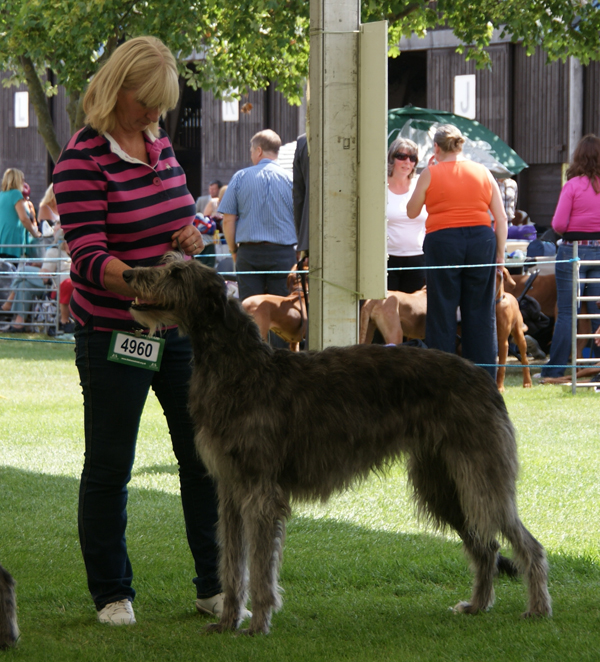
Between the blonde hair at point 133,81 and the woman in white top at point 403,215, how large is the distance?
17.8 ft

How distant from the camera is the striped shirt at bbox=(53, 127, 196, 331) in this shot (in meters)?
3.18

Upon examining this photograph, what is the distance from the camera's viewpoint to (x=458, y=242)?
751cm

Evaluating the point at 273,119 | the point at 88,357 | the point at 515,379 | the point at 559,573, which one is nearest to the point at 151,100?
the point at 88,357

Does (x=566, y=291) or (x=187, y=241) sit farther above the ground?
(x=187, y=241)

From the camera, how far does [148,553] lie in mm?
4336

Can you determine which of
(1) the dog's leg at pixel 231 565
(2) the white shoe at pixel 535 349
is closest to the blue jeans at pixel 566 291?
(2) the white shoe at pixel 535 349

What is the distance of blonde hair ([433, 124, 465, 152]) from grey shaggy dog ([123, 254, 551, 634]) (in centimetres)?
449

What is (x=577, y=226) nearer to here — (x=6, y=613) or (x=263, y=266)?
(x=263, y=266)

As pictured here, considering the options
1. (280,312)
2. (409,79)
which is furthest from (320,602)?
(409,79)

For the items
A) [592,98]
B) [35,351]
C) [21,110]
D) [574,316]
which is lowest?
[35,351]

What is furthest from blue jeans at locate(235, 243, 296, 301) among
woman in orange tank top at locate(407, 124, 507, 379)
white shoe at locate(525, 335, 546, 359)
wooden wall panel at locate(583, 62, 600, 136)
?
wooden wall panel at locate(583, 62, 600, 136)

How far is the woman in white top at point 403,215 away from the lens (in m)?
8.58

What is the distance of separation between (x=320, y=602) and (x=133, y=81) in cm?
217

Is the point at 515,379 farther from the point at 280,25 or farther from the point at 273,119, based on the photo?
the point at 273,119
